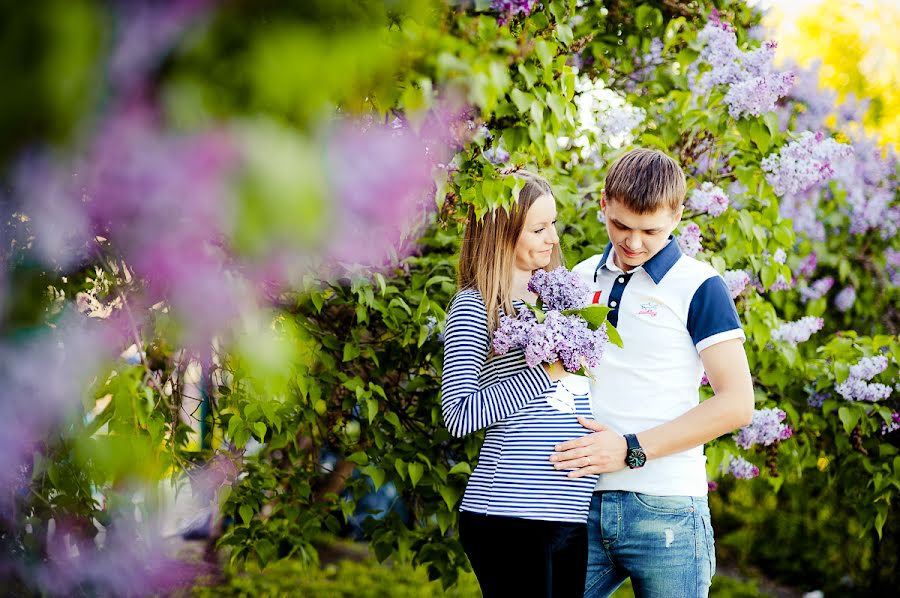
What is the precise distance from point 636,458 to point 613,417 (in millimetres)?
153

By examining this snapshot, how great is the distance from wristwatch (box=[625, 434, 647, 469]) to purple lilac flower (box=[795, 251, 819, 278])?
283 centimetres

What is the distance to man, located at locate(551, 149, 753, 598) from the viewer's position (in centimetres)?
217

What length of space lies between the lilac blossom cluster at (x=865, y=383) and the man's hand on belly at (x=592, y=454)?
1740 millimetres

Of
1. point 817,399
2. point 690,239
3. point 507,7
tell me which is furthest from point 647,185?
point 817,399

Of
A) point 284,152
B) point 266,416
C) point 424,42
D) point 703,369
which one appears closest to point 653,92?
point 703,369

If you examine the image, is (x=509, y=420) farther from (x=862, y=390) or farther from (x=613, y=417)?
(x=862, y=390)

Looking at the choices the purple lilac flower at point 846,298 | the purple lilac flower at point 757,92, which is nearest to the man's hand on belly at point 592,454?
the purple lilac flower at point 757,92

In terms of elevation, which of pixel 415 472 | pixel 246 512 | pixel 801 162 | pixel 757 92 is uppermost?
pixel 757 92

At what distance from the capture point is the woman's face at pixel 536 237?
2.39 meters

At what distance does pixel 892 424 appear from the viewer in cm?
352

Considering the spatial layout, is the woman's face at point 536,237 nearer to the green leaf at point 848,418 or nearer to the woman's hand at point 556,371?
the woman's hand at point 556,371

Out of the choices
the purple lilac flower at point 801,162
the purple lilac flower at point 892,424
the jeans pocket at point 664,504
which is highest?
the purple lilac flower at point 801,162

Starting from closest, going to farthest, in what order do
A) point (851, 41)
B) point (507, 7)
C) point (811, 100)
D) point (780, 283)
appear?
1. point (507, 7)
2. point (780, 283)
3. point (811, 100)
4. point (851, 41)

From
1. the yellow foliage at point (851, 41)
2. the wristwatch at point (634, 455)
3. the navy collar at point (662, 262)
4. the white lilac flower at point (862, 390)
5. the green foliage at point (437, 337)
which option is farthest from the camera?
the yellow foliage at point (851, 41)
